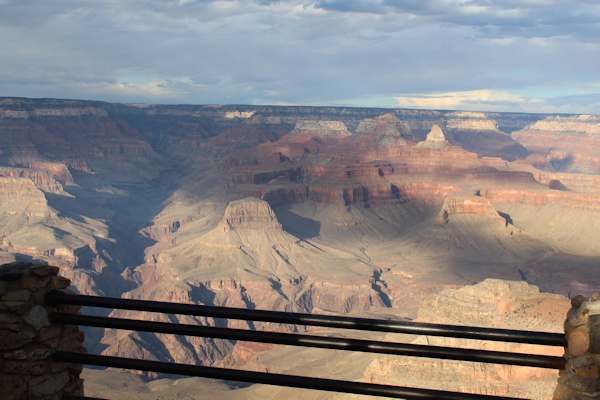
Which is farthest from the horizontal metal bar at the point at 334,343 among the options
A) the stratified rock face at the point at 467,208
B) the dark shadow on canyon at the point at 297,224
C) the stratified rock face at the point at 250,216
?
the stratified rock face at the point at 467,208

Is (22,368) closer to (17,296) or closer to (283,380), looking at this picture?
(17,296)

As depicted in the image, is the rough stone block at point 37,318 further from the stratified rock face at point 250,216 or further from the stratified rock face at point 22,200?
the stratified rock face at point 22,200

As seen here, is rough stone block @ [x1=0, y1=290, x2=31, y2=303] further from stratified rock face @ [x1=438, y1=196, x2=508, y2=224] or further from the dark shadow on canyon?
stratified rock face @ [x1=438, y1=196, x2=508, y2=224]

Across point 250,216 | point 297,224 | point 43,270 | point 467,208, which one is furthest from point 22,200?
point 43,270

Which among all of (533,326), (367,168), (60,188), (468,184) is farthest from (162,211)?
(533,326)

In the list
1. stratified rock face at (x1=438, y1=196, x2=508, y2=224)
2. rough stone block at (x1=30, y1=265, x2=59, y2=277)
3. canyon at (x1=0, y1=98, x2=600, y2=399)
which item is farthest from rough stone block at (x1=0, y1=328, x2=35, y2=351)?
stratified rock face at (x1=438, y1=196, x2=508, y2=224)

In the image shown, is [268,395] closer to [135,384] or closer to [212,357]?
[135,384]
